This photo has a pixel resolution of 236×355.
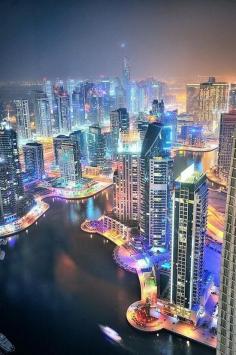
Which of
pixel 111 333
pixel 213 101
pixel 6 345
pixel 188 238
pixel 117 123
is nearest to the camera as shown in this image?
pixel 6 345

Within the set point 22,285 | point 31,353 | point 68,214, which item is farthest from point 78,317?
point 68,214

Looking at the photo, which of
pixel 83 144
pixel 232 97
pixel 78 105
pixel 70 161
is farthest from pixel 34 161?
pixel 232 97

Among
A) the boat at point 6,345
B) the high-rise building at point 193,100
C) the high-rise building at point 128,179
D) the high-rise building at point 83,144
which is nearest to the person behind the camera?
the boat at point 6,345

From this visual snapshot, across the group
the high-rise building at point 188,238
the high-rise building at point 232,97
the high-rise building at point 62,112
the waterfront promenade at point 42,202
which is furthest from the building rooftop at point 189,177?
the high-rise building at point 232,97

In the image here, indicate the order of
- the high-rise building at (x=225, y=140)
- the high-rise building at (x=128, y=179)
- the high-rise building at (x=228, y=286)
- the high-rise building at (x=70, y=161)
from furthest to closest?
the high-rise building at (x=225, y=140) → the high-rise building at (x=70, y=161) → the high-rise building at (x=128, y=179) → the high-rise building at (x=228, y=286)

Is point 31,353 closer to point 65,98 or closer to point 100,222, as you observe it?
point 100,222

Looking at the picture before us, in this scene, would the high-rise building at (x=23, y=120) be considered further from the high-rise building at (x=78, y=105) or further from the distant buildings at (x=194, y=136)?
the distant buildings at (x=194, y=136)

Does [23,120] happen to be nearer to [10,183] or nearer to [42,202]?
[42,202]
